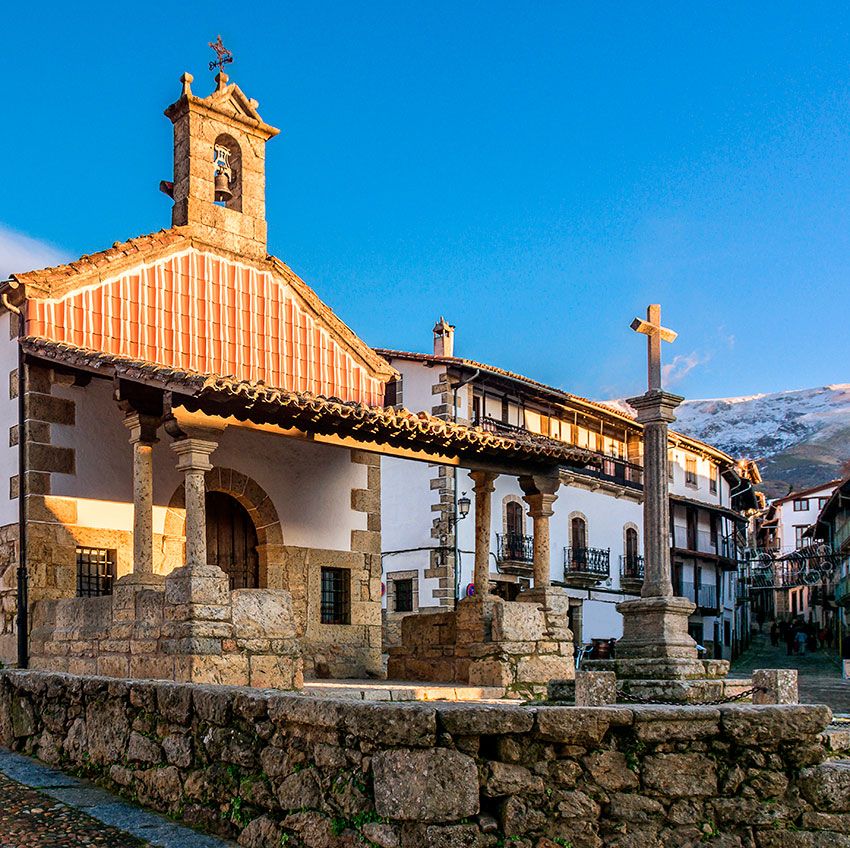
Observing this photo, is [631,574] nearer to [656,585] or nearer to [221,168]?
[656,585]

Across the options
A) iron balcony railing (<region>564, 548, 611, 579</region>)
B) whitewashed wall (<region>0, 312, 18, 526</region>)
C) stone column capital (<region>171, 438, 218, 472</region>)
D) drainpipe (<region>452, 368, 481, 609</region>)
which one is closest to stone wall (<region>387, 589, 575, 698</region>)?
stone column capital (<region>171, 438, 218, 472</region>)

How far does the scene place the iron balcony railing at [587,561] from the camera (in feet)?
101

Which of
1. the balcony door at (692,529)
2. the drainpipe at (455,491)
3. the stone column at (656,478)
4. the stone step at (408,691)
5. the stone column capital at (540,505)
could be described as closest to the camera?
the stone step at (408,691)

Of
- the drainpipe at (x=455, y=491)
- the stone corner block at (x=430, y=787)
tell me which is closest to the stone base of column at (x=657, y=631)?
the stone corner block at (x=430, y=787)

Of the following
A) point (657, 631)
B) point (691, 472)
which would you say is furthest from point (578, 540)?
point (657, 631)

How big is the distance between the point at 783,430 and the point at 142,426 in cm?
12354

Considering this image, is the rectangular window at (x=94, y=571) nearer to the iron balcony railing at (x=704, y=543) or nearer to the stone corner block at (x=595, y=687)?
the stone corner block at (x=595, y=687)

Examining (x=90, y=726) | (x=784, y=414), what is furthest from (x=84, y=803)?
(x=784, y=414)

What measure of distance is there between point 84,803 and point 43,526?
17.1 ft

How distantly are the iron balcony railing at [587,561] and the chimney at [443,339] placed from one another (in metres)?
6.54

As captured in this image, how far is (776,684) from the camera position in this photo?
801cm

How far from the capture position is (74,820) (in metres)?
6.09

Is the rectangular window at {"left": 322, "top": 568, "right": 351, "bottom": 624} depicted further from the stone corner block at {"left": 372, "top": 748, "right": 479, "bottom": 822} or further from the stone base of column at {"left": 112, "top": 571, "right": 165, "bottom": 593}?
the stone corner block at {"left": 372, "top": 748, "right": 479, "bottom": 822}

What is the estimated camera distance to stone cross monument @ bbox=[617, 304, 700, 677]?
1156 cm
